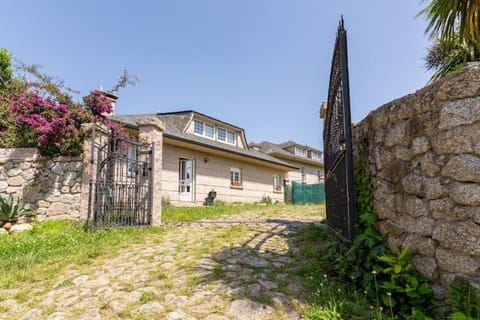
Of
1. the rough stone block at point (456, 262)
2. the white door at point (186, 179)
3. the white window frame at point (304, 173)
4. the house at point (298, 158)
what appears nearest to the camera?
the rough stone block at point (456, 262)

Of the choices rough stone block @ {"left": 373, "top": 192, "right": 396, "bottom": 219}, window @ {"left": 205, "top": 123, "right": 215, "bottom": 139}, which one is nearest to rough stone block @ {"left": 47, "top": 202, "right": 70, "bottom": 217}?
rough stone block @ {"left": 373, "top": 192, "right": 396, "bottom": 219}

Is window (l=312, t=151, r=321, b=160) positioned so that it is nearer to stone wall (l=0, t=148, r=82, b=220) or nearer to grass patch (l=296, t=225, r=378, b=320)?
stone wall (l=0, t=148, r=82, b=220)

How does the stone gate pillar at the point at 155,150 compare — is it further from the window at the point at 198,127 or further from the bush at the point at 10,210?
the window at the point at 198,127

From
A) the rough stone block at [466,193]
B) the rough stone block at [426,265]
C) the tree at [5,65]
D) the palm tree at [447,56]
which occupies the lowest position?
the rough stone block at [426,265]

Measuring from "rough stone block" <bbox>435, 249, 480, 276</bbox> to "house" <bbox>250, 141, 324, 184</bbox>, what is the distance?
57.8 ft

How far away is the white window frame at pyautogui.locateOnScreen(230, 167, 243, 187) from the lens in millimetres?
14202

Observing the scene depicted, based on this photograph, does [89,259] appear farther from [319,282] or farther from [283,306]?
[319,282]

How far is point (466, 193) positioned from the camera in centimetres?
174

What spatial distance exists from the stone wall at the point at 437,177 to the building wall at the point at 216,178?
9.49m

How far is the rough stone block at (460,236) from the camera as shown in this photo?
1.67m

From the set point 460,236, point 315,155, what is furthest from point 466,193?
point 315,155

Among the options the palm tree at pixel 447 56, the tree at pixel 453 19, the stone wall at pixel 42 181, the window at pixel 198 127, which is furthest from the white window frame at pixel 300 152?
the stone wall at pixel 42 181

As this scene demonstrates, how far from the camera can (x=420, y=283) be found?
1927 mm

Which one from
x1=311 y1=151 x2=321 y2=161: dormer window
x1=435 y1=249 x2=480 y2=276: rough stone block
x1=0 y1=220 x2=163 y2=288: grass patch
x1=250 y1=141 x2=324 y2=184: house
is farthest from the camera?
x1=311 y1=151 x2=321 y2=161: dormer window
